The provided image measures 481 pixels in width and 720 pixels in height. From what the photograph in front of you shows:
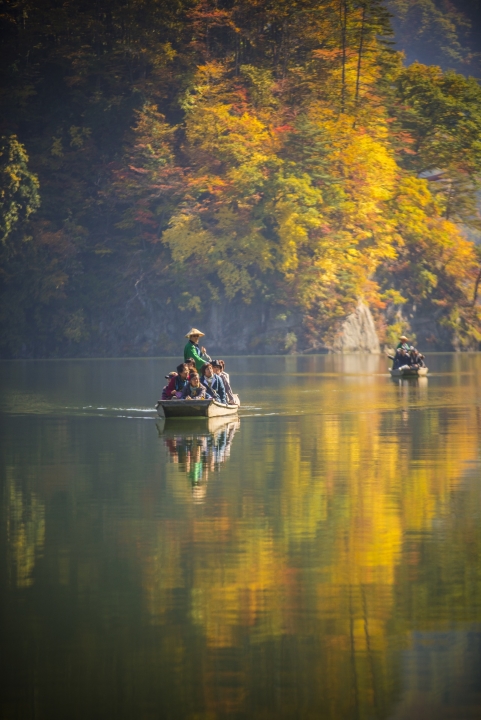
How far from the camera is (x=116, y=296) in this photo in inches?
2552

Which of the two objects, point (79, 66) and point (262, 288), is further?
point (79, 66)

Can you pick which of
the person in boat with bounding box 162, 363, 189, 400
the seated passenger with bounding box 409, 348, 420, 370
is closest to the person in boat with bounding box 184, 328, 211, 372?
the person in boat with bounding box 162, 363, 189, 400

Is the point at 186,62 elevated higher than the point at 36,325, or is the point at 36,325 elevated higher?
the point at 186,62

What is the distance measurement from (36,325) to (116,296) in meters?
4.26

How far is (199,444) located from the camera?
60.9ft

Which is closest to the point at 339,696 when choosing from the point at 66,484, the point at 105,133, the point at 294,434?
Answer: the point at 66,484

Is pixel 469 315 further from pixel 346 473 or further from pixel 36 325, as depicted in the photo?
pixel 346 473

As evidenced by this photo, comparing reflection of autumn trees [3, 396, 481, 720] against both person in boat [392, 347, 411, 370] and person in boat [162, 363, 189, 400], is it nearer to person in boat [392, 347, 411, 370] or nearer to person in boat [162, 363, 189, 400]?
person in boat [162, 363, 189, 400]

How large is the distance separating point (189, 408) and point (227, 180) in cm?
4311

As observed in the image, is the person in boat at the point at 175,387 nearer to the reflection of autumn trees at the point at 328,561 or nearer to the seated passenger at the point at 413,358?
the reflection of autumn trees at the point at 328,561

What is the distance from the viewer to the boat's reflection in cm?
1477

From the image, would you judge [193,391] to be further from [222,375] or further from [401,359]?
[401,359]

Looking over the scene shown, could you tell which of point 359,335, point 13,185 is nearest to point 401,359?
point 359,335

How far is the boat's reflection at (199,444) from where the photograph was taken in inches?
582
